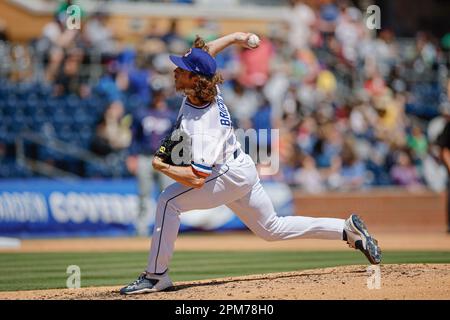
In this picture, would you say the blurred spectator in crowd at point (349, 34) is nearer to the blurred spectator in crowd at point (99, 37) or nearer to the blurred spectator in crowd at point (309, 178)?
the blurred spectator in crowd at point (309, 178)

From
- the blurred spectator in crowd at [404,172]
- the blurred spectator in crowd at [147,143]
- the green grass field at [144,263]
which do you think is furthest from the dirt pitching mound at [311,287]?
the blurred spectator in crowd at [404,172]

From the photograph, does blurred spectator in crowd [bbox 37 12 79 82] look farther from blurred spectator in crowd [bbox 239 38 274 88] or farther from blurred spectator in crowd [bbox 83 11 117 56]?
blurred spectator in crowd [bbox 239 38 274 88]

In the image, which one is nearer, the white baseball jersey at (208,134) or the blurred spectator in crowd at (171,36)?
the white baseball jersey at (208,134)

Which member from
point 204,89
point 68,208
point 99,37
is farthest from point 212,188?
point 99,37

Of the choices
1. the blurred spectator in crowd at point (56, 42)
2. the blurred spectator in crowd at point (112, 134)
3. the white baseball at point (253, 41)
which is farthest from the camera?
the blurred spectator in crowd at point (56, 42)

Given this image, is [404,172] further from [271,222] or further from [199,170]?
[199,170]

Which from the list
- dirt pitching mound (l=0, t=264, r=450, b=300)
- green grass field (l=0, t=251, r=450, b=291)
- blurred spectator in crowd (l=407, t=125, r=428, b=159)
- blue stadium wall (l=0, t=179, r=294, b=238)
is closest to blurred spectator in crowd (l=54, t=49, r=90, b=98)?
blue stadium wall (l=0, t=179, r=294, b=238)
